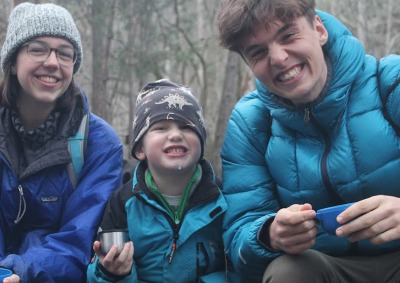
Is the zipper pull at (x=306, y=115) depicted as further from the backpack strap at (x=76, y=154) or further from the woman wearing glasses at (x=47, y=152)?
the backpack strap at (x=76, y=154)

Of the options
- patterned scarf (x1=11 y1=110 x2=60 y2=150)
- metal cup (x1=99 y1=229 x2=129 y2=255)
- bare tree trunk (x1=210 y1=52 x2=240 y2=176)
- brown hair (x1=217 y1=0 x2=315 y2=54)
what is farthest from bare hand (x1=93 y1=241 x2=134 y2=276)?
bare tree trunk (x1=210 y1=52 x2=240 y2=176)

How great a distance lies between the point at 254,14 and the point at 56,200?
1.71 m

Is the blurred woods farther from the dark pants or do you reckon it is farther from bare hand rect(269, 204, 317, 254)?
bare hand rect(269, 204, 317, 254)

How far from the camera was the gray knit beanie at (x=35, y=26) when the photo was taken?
3.45m

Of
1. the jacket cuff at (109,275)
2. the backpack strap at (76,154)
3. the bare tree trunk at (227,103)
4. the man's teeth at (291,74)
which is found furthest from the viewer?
the bare tree trunk at (227,103)

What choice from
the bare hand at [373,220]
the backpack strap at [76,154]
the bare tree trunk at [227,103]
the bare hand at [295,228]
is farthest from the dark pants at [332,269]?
the bare tree trunk at [227,103]

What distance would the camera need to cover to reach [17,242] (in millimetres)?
3416

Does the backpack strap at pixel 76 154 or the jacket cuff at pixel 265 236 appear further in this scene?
the backpack strap at pixel 76 154

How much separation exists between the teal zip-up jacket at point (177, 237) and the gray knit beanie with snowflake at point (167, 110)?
334mm

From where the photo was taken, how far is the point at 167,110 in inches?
127

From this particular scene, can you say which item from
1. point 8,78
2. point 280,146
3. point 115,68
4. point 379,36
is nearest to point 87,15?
point 115,68

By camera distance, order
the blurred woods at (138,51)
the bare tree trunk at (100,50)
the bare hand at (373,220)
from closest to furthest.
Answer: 1. the bare hand at (373,220)
2. the blurred woods at (138,51)
3. the bare tree trunk at (100,50)

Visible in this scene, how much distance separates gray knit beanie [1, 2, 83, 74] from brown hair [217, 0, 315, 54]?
1.24 m

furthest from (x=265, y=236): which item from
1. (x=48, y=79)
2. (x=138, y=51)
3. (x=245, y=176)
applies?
(x=138, y=51)
